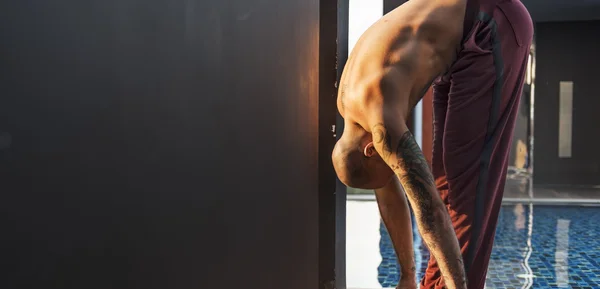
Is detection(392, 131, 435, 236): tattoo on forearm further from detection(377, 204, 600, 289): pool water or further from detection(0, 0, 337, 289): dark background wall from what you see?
detection(377, 204, 600, 289): pool water

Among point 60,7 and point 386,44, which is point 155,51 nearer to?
point 60,7

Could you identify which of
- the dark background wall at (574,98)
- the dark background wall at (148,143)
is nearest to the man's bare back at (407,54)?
the dark background wall at (148,143)

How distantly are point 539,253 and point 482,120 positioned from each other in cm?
193

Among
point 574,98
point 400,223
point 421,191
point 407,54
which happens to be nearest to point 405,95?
point 407,54

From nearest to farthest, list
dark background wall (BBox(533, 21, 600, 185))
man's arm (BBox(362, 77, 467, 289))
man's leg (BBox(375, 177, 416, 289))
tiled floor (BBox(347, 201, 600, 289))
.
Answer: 1. man's arm (BBox(362, 77, 467, 289))
2. man's leg (BBox(375, 177, 416, 289))
3. tiled floor (BBox(347, 201, 600, 289))
4. dark background wall (BBox(533, 21, 600, 185))

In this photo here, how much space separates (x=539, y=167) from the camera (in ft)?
20.4

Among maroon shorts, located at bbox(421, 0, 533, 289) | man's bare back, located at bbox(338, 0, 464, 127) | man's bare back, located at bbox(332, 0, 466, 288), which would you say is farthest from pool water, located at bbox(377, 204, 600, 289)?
man's bare back, located at bbox(338, 0, 464, 127)

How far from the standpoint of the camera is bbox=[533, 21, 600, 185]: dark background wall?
5.73 meters

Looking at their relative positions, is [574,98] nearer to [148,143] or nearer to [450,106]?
[450,106]

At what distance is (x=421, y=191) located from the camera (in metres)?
1.20

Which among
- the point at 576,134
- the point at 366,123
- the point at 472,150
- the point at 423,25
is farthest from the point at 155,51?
the point at 576,134

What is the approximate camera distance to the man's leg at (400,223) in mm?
1664

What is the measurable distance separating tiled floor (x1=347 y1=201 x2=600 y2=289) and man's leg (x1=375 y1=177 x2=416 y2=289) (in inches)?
20.4

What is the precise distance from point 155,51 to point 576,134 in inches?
247
